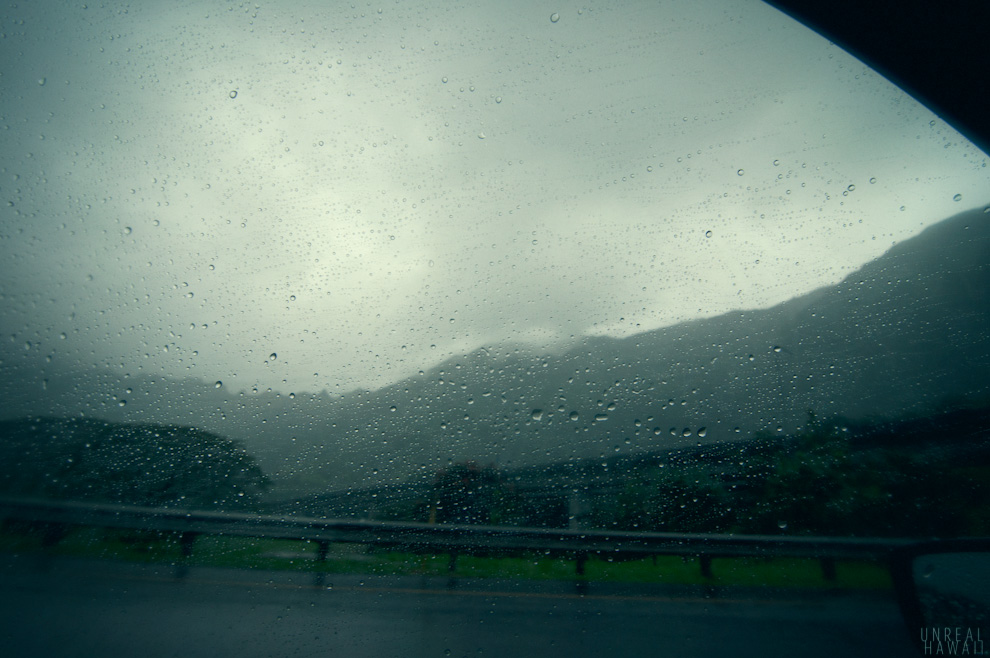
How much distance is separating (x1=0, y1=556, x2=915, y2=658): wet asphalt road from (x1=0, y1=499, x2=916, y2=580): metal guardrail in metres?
0.22

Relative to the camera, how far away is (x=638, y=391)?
3.67 m

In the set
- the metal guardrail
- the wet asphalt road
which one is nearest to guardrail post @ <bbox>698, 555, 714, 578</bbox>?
the metal guardrail

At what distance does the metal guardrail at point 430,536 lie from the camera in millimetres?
3322

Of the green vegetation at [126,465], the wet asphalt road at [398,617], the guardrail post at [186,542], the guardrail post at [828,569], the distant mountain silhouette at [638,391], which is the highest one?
the distant mountain silhouette at [638,391]

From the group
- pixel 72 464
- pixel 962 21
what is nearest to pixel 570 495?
pixel 72 464

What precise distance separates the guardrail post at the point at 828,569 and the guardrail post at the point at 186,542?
3997mm

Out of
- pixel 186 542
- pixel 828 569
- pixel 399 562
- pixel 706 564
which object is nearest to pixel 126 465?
pixel 186 542

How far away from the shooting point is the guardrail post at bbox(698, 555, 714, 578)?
3.43 metres

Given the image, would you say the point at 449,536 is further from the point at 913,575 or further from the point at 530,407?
the point at 913,575

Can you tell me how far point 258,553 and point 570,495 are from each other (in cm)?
211

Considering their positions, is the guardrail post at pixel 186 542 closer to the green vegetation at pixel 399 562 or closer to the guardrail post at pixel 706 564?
the green vegetation at pixel 399 562

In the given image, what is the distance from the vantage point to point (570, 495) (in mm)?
3539

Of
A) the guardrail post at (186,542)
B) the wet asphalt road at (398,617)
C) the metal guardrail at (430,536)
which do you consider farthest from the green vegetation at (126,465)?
the wet asphalt road at (398,617)

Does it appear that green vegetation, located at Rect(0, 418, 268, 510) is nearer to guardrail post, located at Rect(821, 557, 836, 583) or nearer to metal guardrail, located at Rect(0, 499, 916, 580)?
metal guardrail, located at Rect(0, 499, 916, 580)
